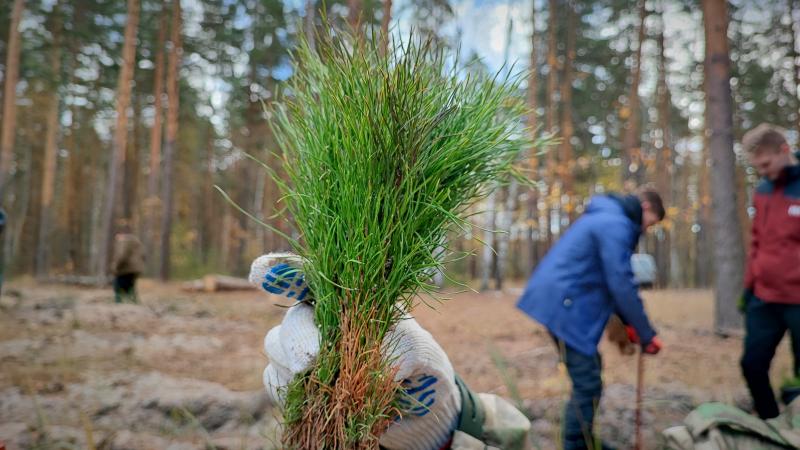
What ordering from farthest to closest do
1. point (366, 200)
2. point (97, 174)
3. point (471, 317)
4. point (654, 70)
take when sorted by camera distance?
A: point (97, 174) → point (654, 70) → point (471, 317) → point (366, 200)

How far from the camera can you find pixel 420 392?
1002mm

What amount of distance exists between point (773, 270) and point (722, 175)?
193 inches

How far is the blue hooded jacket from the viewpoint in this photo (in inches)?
→ 93.7

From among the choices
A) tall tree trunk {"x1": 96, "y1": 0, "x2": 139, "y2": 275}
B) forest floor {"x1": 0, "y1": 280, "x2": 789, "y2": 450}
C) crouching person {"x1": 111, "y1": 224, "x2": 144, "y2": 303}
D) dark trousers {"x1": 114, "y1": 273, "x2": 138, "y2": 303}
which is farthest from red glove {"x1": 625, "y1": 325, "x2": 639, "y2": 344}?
tall tree trunk {"x1": 96, "y1": 0, "x2": 139, "y2": 275}

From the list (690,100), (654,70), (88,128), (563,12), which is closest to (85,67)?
(88,128)

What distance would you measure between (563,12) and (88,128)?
70.5 feet

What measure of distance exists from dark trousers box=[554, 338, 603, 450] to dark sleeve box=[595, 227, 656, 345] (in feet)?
0.90

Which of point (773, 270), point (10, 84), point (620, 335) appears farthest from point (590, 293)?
point (10, 84)

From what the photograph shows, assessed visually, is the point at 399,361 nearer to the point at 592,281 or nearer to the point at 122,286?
the point at 592,281

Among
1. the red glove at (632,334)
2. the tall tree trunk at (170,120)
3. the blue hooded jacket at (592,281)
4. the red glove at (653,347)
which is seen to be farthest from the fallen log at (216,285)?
the red glove at (653,347)

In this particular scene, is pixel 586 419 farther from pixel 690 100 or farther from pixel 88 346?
pixel 690 100

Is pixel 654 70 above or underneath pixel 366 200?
above

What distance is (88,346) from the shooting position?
486 cm

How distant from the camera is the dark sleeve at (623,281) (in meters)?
2.36
